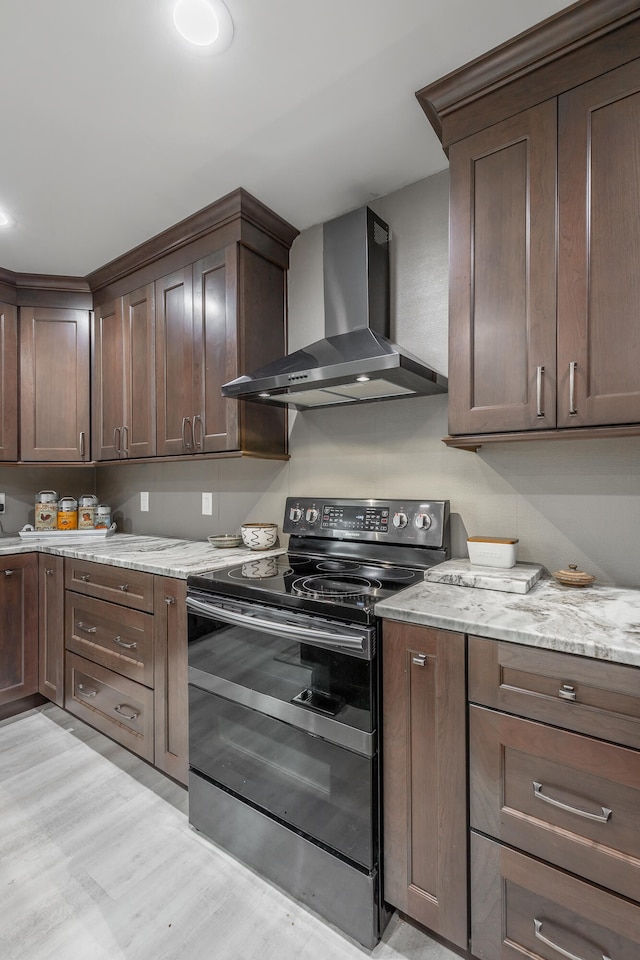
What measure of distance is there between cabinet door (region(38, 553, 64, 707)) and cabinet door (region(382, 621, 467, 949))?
197cm

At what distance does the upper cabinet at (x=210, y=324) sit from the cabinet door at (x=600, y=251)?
1.34 metres

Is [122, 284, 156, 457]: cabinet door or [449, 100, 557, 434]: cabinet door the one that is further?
[122, 284, 156, 457]: cabinet door

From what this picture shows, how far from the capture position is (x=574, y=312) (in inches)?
52.9

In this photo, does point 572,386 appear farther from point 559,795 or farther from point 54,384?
point 54,384

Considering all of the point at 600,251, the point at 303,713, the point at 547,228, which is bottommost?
the point at 303,713

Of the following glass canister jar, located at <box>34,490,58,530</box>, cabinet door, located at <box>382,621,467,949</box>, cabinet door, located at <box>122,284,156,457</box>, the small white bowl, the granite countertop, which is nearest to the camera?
cabinet door, located at <box>382,621,467,949</box>

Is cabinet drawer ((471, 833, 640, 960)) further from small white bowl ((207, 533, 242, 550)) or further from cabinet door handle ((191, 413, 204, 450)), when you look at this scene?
cabinet door handle ((191, 413, 204, 450))

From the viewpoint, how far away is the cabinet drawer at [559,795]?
0.99 meters

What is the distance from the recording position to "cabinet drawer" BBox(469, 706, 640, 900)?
99cm

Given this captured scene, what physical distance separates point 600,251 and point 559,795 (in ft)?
4.53

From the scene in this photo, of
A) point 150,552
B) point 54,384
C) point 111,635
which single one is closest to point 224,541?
point 150,552

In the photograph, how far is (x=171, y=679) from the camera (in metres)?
1.91

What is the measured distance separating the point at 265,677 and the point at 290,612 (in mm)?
259

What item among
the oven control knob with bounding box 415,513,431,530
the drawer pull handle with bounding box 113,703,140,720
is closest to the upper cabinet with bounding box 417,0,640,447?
the oven control knob with bounding box 415,513,431,530
